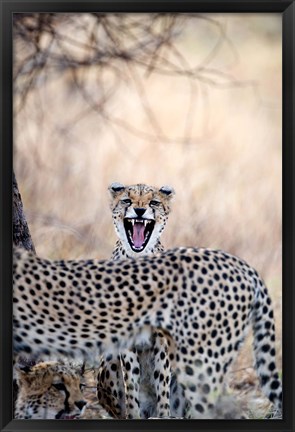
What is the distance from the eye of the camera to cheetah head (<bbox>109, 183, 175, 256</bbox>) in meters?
5.45

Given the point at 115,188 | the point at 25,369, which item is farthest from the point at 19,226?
the point at 25,369

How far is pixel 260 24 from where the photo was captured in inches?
213

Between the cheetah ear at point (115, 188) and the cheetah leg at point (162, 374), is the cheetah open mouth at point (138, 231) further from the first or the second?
the cheetah leg at point (162, 374)

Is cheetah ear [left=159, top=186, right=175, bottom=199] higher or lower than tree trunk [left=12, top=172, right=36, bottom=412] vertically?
higher

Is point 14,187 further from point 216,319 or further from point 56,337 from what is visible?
point 216,319

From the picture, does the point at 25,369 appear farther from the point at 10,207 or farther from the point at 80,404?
the point at 10,207

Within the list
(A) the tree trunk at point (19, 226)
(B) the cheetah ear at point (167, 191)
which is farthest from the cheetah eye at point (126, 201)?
(A) the tree trunk at point (19, 226)

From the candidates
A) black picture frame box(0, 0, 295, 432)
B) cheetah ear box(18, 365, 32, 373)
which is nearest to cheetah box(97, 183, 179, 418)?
black picture frame box(0, 0, 295, 432)

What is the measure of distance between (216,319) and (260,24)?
1.23 meters

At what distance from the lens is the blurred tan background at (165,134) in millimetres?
5438

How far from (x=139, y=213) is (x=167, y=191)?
149 millimetres

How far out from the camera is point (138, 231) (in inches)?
216

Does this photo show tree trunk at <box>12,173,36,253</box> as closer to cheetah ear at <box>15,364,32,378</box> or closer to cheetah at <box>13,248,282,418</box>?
cheetah at <box>13,248,282,418</box>

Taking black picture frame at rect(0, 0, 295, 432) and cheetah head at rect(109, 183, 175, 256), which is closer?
black picture frame at rect(0, 0, 295, 432)
